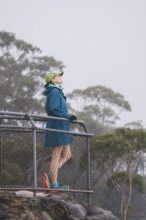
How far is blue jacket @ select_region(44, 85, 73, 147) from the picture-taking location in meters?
7.32

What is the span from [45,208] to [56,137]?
1134mm

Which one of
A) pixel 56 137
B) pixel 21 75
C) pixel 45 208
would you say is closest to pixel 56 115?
pixel 56 137

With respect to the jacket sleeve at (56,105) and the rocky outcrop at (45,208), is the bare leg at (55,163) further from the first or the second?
the jacket sleeve at (56,105)

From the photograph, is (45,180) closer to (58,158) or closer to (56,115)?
(58,158)

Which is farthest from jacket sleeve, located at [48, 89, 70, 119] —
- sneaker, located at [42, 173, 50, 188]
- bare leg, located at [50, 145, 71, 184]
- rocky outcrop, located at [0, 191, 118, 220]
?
rocky outcrop, located at [0, 191, 118, 220]

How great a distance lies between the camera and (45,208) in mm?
6617

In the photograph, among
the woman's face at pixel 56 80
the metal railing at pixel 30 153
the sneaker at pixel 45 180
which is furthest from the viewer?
the woman's face at pixel 56 80

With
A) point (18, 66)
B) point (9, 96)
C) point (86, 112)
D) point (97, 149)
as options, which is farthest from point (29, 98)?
point (97, 149)

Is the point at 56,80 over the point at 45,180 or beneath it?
over

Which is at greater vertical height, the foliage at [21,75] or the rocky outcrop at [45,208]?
the foliage at [21,75]

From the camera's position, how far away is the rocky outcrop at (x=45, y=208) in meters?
6.08

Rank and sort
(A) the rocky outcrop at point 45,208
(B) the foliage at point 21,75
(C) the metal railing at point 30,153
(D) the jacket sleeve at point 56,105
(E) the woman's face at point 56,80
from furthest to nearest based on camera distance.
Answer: (B) the foliage at point 21,75
(E) the woman's face at point 56,80
(D) the jacket sleeve at point 56,105
(C) the metal railing at point 30,153
(A) the rocky outcrop at point 45,208

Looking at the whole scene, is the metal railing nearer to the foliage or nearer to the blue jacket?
the blue jacket

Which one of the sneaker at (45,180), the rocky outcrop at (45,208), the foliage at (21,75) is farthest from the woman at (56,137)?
the foliage at (21,75)
